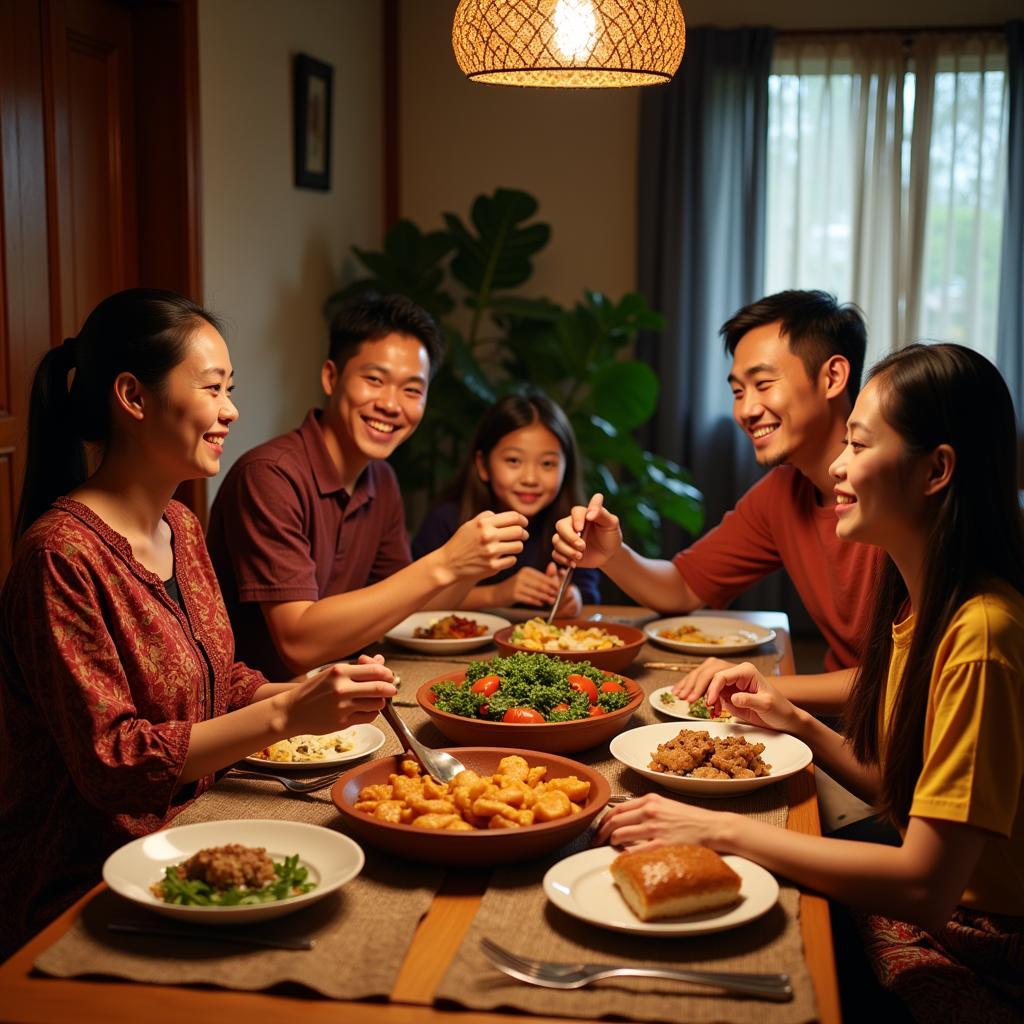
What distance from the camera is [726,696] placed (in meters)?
1.90

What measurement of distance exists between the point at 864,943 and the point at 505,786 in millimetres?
610

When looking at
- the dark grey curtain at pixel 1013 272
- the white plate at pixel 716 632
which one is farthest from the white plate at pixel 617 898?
the dark grey curtain at pixel 1013 272

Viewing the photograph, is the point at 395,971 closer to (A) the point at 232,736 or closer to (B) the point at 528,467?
(A) the point at 232,736

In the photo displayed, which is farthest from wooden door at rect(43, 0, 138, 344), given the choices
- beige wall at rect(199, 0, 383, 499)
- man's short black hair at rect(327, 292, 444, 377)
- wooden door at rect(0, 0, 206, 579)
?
man's short black hair at rect(327, 292, 444, 377)

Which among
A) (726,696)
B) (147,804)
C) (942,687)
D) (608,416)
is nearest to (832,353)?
(726,696)

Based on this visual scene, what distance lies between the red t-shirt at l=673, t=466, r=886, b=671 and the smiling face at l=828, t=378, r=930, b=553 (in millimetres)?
862

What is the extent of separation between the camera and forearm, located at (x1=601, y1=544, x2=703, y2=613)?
A: 274 cm

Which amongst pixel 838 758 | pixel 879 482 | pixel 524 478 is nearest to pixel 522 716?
pixel 838 758

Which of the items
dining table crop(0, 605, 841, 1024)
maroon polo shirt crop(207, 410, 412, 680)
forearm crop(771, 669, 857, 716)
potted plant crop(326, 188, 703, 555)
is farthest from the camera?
potted plant crop(326, 188, 703, 555)

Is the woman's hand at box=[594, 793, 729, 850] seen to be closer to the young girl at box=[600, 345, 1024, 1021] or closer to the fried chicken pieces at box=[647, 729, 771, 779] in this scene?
the young girl at box=[600, 345, 1024, 1021]

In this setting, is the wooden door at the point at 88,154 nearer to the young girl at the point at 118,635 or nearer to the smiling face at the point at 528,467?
the smiling face at the point at 528,467

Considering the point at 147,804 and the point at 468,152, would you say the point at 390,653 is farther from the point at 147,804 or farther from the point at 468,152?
the point at 468,152

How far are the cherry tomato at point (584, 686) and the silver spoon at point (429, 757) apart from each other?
0.29 metres

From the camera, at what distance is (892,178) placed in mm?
5270
